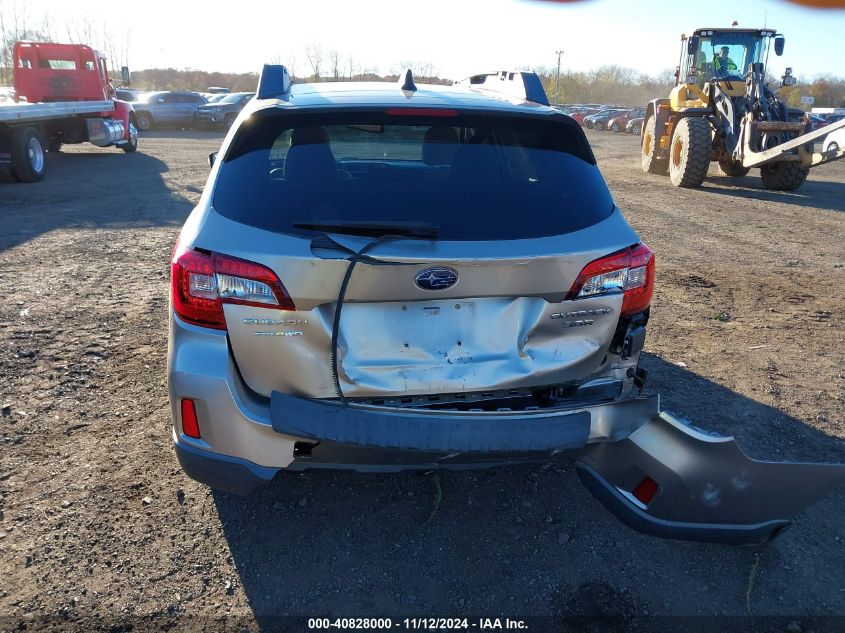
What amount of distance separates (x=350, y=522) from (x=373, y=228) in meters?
1.40

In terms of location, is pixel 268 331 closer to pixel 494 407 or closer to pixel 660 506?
→ pixel 494 407

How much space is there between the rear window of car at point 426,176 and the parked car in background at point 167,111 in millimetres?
30419

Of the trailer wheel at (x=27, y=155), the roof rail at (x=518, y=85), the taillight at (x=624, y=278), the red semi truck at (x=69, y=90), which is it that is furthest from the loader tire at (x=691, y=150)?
the red semi truck at (x=69, y=90)

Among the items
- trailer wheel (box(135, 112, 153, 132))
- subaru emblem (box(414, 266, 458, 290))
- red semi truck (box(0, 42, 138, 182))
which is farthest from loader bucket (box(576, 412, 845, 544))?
trailer wheel (box(135, 112, 153, 132))

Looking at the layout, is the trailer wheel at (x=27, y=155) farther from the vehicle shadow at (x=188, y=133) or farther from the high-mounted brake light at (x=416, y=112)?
the vehicle shadow at (x=188, y=133)

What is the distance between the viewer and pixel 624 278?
8.53ft

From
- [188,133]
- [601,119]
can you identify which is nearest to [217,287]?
[188,133]

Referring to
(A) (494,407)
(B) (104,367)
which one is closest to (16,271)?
(B) (104,367)

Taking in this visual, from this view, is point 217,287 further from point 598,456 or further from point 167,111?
point 167,111

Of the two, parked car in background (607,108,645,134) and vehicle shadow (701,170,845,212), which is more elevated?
parked car in background (607,108,645,134)

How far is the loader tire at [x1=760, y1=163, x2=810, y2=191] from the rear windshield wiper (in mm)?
13771

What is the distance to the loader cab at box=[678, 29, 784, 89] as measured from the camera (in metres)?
14.1

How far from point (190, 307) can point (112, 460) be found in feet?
4.60

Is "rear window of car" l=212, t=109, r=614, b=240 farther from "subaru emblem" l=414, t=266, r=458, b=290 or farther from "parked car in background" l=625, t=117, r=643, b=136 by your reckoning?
"parked car in background" l=625, t=117, r=643, b=136
